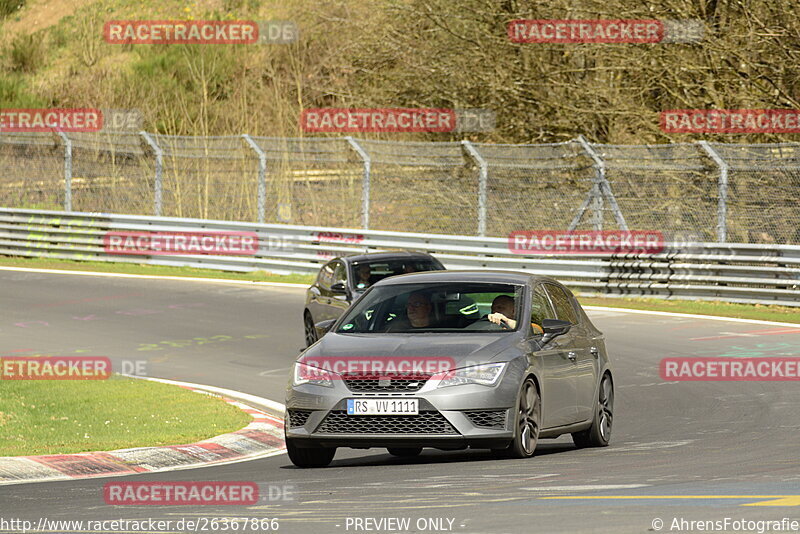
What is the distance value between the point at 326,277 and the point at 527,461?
10004 mm

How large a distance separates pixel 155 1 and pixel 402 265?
58.4m

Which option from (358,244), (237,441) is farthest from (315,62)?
(237,441)

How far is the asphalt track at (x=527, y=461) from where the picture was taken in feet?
24.7

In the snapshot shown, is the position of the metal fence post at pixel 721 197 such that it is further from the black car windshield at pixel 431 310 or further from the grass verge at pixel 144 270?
the black car windshield at pixel 431 310

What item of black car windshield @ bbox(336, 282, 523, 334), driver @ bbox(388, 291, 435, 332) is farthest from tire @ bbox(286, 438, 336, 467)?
driver @ bbox(388, 291, 435, 332)

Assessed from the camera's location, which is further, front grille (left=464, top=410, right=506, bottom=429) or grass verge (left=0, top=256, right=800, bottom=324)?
grass verge (left=0, top=256, right=800, bottom=324)

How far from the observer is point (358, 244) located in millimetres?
29000

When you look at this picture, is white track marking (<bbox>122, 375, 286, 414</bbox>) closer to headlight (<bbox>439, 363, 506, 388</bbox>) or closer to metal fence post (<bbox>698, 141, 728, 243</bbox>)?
headlight (<bbox>439, 363, 506, 388</bbox>)

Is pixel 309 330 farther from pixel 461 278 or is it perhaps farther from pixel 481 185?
pixel 481 185

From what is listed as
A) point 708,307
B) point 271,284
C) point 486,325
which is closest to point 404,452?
point 486,325

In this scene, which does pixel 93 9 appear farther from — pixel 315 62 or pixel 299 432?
pixel 299 432

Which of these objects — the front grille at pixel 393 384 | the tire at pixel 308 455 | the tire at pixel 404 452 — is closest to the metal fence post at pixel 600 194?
the tire at pixel 404 452

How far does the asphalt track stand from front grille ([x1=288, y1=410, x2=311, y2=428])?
1.18ft

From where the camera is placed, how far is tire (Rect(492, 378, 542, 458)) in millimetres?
10242
